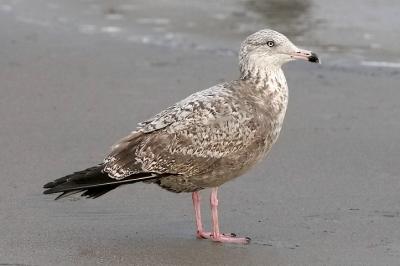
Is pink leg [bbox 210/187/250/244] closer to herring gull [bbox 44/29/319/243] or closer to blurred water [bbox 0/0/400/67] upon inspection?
herring gull [bbox 44/29/319/243]

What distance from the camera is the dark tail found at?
636cm

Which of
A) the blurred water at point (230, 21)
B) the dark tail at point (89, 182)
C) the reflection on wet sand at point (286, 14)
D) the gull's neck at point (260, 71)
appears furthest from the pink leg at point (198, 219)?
the reflection on wet sand at point (286, 14)

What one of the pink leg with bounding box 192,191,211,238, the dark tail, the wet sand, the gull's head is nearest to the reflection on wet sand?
the wet sand

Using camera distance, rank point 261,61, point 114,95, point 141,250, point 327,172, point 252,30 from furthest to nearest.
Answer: point 252,30, point 114,95, point 327,172, point 261,61, point 141,250

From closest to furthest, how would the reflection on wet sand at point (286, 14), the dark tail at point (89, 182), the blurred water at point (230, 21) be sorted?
the dark tail at point (89, 182)
the blurred water at point (230, 21)
the reflection on wet sand at point (286, 14)

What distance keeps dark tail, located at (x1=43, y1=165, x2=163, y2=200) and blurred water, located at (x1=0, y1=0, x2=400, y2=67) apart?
5.45m

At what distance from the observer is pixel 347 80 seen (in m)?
10.7

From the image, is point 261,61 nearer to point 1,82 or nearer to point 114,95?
point 114,95

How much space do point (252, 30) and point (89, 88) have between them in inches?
138

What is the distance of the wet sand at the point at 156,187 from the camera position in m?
6.42

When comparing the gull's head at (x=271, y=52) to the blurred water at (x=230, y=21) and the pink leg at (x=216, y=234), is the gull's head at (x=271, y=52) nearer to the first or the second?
the pink leg at (x=216, y=234)

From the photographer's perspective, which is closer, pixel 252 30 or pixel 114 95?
pixel 114 95

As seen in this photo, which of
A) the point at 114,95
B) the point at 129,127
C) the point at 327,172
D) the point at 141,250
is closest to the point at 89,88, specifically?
the point at 114,95

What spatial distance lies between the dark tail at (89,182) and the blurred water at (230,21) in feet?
17.9
